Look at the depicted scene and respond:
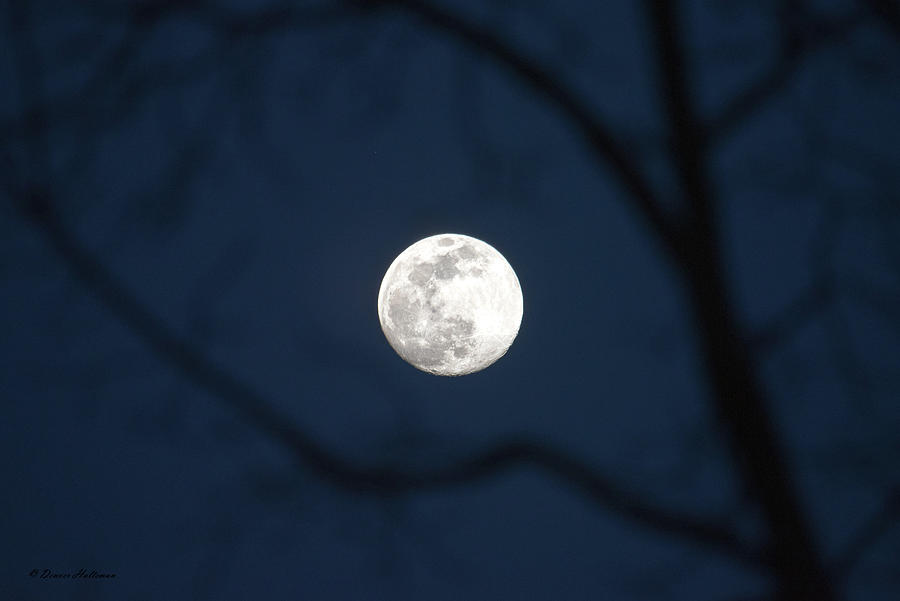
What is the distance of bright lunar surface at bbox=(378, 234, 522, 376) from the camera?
8.13ft

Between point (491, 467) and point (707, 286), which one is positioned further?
point (491, 467)

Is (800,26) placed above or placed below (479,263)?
above

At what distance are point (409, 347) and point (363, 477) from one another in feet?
2.30

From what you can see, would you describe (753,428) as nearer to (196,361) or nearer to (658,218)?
(658,218)

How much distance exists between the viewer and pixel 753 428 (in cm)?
234

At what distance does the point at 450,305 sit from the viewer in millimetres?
2467

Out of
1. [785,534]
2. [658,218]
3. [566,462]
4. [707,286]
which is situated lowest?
[785,534]

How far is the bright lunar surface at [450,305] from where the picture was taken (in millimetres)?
2479

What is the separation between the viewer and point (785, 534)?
2.26 meters

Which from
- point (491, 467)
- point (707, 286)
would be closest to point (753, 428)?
point (707, 286)

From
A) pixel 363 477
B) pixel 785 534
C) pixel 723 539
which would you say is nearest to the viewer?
pixel 785 534

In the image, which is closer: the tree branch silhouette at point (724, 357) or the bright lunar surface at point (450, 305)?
the tree branch silhouette at point (724, 357)

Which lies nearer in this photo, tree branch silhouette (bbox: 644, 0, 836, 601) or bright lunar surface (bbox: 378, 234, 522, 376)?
tree branch silhouette (bbox: 644, 0, 836, 601)

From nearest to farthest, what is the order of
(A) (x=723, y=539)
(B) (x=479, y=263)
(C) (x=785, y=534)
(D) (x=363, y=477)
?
(C) (x=785, y=534) < (A) (x=723, y=539) < (B) (x=479, y=263) < (D) (x=363, y=477)
